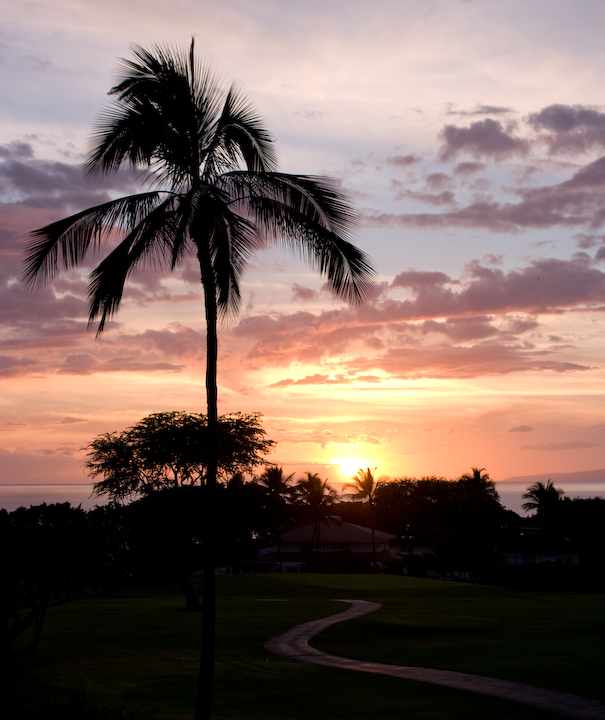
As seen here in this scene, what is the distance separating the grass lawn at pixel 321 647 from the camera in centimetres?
1798

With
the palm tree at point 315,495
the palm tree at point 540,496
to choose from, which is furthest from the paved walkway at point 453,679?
the palm tree at point 540,496

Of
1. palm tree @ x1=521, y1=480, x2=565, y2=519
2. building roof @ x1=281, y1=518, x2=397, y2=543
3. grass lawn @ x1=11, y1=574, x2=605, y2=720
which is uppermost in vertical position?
palm tree @ x1=521, y1=480, x2=565, y2=519

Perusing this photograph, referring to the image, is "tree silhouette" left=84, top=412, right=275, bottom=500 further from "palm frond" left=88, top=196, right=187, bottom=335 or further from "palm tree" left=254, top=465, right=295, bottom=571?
"palm tree" left=254, top=465, right=295, bottom=571

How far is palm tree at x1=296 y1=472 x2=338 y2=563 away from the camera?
336 feet

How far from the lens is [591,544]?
84375mm

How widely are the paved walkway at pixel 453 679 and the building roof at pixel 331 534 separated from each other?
6454cm

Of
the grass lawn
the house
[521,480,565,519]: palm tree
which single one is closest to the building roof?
the house

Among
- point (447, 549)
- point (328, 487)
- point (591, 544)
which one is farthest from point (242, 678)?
point (328, 487)

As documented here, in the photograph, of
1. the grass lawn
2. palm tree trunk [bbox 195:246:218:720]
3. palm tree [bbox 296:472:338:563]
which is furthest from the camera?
palm tree [bbox 296:472:338:563]

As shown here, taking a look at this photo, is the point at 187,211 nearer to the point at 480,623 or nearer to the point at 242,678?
the point at 242,678

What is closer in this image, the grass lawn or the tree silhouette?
the grass lawn

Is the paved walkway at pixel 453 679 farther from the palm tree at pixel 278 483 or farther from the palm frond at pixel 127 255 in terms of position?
the palm tree at pixel 278 483

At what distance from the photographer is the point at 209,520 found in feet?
45.0

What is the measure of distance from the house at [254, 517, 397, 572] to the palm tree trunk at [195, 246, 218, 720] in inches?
3260
